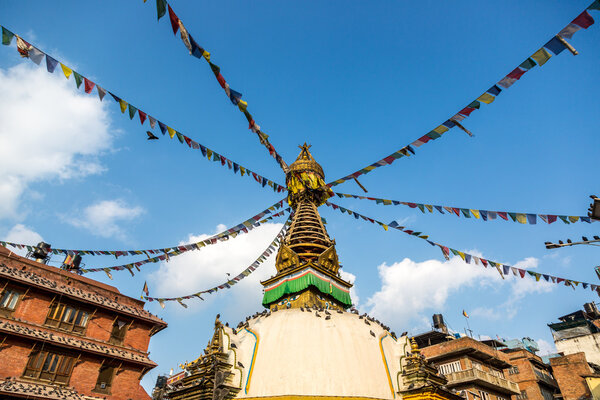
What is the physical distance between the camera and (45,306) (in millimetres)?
17125

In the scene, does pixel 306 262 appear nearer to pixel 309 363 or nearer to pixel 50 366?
pixel 309 363

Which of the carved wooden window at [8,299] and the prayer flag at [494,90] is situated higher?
the prayer flag at [494,90]

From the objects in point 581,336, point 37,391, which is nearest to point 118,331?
point 37,391

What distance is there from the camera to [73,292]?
1805cm

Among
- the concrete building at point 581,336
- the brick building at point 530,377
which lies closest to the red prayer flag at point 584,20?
the brick building at point 530,377

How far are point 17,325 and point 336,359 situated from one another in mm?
14100

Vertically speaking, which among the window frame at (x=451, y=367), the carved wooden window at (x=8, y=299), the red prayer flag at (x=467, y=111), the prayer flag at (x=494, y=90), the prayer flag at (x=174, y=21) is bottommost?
the window frame at (x=451, y=367)

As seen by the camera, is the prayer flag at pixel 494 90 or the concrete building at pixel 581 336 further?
the concrete building at pixel 581 336

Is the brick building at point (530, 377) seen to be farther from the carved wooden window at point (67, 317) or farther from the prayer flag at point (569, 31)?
the carved wooden window at point (67, 317)

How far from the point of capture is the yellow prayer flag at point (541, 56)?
863cm

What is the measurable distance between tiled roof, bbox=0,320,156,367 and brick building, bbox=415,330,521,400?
18.2 meters

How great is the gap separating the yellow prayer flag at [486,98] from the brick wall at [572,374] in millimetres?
27792

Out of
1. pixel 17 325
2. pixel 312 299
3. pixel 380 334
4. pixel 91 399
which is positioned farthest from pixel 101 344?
pixel 380 334

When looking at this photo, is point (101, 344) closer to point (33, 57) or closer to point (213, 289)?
point (213, 289)
